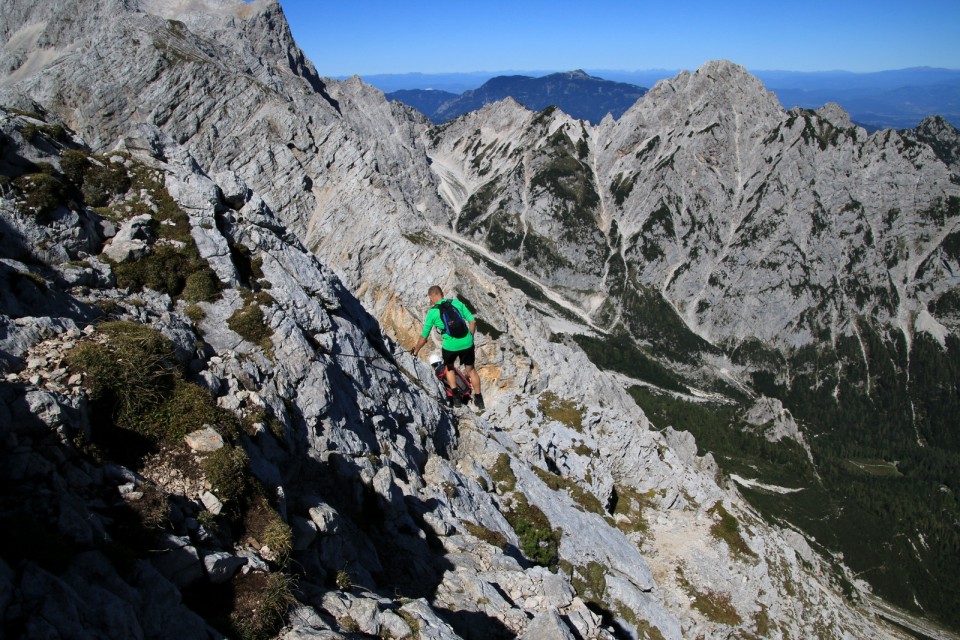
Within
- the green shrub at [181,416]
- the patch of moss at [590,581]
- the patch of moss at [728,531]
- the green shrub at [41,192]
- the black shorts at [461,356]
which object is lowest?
the patch of moss at [728,531]

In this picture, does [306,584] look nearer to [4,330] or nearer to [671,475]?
[4,330]

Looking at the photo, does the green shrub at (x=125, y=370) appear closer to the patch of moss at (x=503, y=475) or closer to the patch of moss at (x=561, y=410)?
the patch of moss at (x=503, y=475)

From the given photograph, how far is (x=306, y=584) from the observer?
12406mm

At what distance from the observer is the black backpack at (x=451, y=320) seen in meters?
20.0

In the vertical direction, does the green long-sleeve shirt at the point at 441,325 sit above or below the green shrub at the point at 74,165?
below

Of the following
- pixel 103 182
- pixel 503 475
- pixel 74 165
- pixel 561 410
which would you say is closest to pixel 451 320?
pixel 103 182

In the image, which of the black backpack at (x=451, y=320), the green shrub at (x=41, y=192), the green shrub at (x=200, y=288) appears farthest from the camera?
the green shrub at (x=200, y=288)

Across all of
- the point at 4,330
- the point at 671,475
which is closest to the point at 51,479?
the point at 4,330

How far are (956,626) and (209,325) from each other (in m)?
190

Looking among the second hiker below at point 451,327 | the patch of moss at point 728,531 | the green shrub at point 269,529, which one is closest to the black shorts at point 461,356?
the second hiker below at point 451,327

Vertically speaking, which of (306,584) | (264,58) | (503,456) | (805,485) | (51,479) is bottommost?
(805,485)

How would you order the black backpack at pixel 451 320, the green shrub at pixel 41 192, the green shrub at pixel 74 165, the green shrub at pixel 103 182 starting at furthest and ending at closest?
the green shrub at pixel 103 182, the green shrub at pixel 74 165, the black backpack at pixel 451 320, the green shrub at pixel 41 192

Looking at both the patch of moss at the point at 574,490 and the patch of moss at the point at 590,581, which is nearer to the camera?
the patch of moss at the point at 590,581

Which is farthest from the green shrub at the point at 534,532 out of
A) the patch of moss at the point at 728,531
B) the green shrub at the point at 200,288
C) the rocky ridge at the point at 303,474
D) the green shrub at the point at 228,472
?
the patch of moss at the point at 728,531
